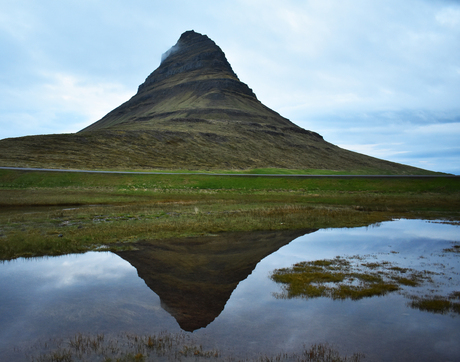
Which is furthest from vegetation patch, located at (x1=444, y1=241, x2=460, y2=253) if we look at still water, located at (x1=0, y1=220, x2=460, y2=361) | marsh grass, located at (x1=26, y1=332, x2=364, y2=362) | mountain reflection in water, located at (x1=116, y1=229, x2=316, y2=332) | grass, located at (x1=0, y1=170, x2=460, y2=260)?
marsh grass, located at (x1=26, y1=332, x2=364, y2=362)

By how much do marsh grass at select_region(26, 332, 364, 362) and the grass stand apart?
945 centimetres

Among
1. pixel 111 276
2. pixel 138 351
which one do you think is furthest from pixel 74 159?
pixel 138 351

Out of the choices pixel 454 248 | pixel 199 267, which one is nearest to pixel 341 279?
pixel 199 267

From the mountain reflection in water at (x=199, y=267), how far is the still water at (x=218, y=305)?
0.16 ft

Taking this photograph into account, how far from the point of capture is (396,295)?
10453 mm

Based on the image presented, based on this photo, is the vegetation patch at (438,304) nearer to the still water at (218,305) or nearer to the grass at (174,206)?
the still water at (218,305)

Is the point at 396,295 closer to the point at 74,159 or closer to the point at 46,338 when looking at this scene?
the point at 46,338

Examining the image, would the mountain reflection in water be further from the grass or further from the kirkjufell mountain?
the kirkjufell mountain

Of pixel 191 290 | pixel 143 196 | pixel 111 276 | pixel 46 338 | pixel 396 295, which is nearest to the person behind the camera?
pixel 46 338

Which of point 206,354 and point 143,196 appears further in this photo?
point 143,196

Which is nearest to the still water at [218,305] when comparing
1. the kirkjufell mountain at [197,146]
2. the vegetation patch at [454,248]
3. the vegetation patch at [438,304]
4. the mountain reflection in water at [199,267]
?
the mountain reflection in water at [199,267]

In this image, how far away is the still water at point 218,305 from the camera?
7777mm

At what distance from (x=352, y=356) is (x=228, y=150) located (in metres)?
129

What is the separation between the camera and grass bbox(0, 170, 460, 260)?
1952 cm
